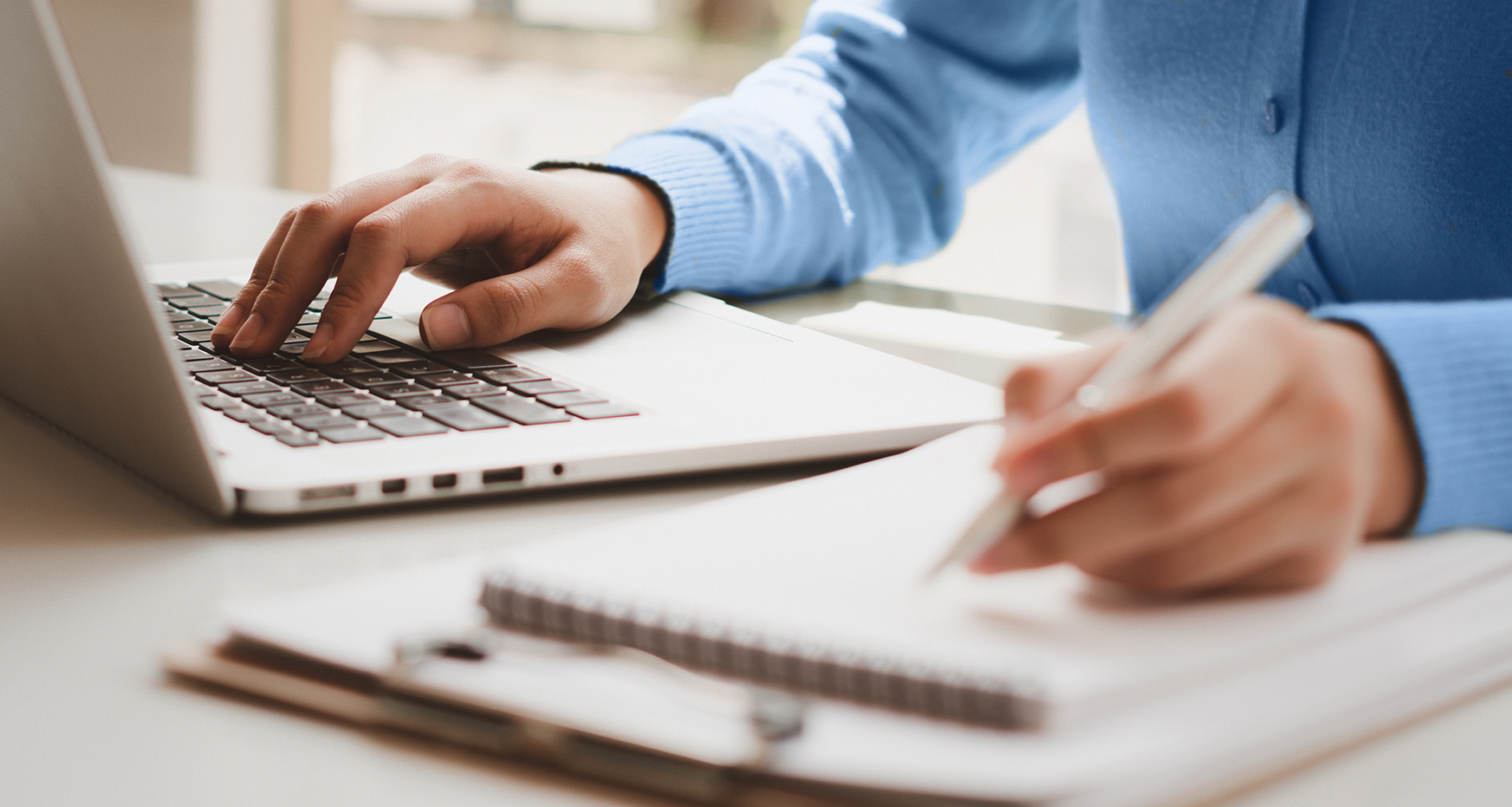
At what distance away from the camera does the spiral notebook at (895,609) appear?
0.25 m

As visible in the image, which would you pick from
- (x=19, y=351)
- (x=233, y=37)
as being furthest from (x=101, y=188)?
(x=233, y=37)

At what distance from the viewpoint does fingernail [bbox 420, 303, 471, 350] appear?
560mm

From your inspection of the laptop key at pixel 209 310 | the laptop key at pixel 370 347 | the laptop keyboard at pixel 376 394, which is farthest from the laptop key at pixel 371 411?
the laptop key at pixel 209 310

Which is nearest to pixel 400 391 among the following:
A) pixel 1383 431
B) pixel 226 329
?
pixel 226 329

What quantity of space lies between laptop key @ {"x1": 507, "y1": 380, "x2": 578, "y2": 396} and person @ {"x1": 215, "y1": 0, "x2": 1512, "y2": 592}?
73 mm

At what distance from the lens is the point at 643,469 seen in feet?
1.45

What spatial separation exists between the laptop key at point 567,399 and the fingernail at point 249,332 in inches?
5.6

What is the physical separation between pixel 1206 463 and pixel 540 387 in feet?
0.93

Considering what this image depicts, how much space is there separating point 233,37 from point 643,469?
2.56 metres

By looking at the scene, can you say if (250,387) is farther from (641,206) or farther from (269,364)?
(641,206)

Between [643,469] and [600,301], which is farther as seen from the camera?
[600,301]

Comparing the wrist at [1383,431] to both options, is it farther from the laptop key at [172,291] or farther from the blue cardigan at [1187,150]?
the laptop key at [172,291]

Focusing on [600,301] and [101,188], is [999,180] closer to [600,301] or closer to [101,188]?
[600,301]

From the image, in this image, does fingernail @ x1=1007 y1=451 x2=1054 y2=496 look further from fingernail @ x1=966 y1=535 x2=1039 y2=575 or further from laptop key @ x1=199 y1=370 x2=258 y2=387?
laptop key @ x1=199 y1=370 x2=258 y2=387
